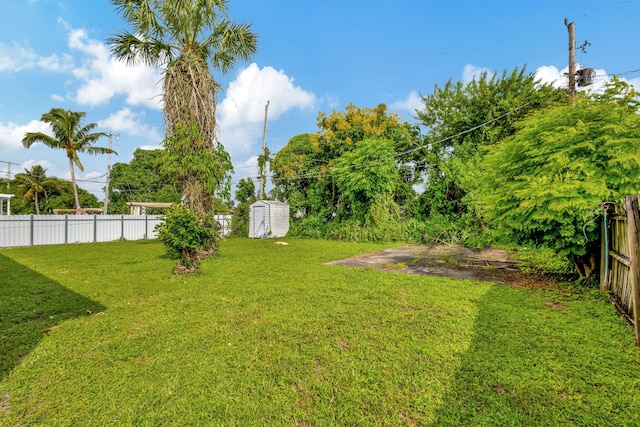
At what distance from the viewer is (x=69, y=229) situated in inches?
Answer: 529

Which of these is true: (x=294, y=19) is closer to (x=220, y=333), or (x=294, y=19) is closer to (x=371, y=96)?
(x=371, y=96)

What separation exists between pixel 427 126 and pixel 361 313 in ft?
46.6

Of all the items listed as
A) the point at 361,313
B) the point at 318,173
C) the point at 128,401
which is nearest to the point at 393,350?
the point at 361,313

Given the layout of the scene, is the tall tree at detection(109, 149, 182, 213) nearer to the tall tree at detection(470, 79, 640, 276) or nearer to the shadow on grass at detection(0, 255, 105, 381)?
the shadow on grass at detection(0, 255, 105, 381)

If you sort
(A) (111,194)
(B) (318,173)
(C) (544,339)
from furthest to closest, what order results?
(A) (111,194)
(B) (318,173)
(C) (544,339)

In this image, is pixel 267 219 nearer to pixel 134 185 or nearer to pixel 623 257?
pixel 623 257

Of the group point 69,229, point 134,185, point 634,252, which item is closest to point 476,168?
point 634,252

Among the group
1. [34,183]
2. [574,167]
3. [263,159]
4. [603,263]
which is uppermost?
[263,159]

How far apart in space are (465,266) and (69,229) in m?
15.9

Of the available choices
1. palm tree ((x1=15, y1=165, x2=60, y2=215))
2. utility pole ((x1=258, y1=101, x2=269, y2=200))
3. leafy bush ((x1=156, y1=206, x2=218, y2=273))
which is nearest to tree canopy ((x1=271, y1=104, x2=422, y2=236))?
utility pole ((x1=258, y1=101, x2=269, y2=200))

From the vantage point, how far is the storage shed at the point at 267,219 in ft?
54.6

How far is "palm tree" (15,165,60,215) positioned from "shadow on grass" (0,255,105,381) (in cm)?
2856

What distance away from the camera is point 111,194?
101 ft

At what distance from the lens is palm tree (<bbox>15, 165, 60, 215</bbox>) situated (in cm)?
2709
